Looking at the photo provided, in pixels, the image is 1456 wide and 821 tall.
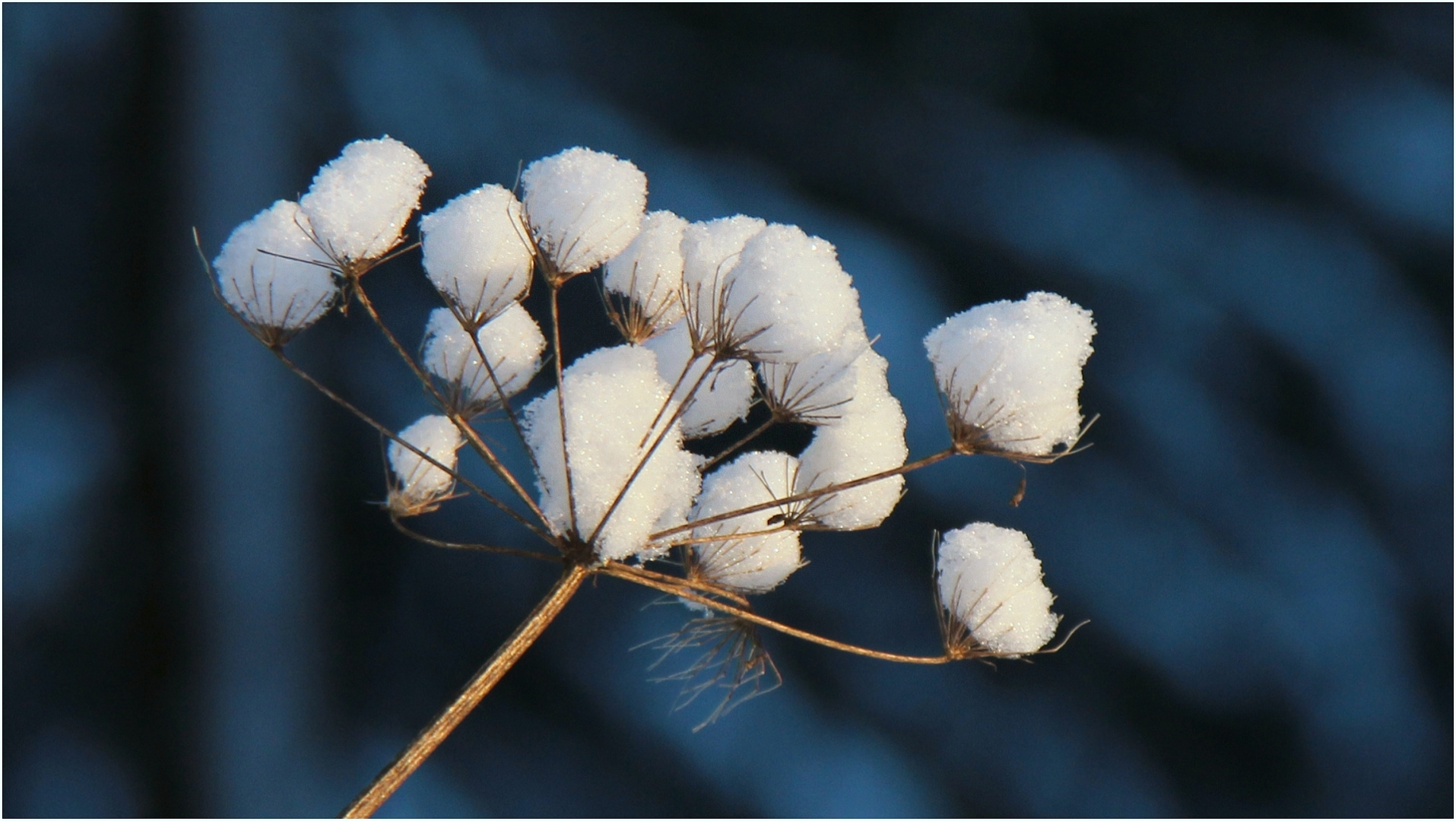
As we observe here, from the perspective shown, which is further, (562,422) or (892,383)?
(892,383)

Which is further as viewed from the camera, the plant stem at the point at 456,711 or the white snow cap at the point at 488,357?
the white snow cap at the point at 488,357

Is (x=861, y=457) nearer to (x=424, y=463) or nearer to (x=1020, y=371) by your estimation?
(x=1020, y=371)

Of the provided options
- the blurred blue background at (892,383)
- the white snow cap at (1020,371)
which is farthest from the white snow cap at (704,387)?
the blurred blue background at (892,383)

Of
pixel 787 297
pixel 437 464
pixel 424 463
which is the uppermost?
pixel 787 297

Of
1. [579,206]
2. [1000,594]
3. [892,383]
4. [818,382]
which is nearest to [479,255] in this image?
[579,206]

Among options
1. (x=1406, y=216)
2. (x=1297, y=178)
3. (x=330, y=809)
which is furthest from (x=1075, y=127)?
(x=330, y=809)

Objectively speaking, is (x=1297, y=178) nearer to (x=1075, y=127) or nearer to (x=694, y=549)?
(x=1075, y=127)

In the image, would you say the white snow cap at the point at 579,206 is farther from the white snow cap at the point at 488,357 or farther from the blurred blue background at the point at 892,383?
the blurred blue background at the point at 892,383
